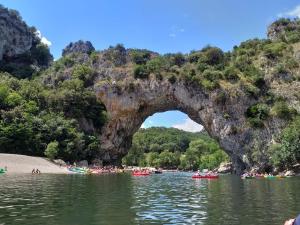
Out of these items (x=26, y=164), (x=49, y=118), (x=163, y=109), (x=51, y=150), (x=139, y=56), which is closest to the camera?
(x=26, y=164)

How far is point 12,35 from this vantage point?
101625mm

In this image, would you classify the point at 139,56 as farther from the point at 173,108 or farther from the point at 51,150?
the point at 51,150

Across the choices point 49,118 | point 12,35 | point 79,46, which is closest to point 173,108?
point 49,118

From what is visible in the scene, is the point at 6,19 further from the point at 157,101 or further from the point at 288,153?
the point at 288,153

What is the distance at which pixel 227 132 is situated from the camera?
234ft

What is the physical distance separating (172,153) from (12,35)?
66117 mm

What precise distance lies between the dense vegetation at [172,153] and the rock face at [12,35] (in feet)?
163

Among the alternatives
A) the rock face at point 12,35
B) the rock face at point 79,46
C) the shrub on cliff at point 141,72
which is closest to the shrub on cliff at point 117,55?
the shrub on cliff at point 141,72

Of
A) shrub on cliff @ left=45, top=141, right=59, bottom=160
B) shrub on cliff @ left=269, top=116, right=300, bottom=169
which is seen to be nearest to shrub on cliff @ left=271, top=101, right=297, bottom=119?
shrub on cliff @ left=269, top=116, right=300, bottom=169

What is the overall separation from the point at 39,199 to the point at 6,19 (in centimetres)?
8774

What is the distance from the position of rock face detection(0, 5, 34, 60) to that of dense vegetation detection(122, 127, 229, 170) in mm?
49684

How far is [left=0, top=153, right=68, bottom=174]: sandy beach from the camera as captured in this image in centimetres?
5572

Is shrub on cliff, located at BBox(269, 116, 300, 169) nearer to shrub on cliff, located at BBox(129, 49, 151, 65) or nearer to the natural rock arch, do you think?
Answer: the natural rock arch

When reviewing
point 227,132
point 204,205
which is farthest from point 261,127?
point 204,205
